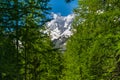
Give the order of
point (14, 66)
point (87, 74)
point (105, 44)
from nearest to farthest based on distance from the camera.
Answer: point (105, 44)
point (14, 66)
point (87, 74)

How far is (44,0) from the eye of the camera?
93.1 ft

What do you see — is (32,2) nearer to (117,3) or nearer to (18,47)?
(18,47)

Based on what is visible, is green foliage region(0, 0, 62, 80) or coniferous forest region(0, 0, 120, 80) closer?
coniferous forest region(0, 0, 120, 80)

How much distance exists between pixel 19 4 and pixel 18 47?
13.1ft

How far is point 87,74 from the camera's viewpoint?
40344 mm

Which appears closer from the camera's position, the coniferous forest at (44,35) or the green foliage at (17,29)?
the coniferous forest at (44,35)

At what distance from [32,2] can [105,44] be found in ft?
46.8

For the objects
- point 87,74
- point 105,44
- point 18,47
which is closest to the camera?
point 105,44

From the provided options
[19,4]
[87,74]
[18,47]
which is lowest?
[87,74]

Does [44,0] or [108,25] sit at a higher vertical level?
[44,0]

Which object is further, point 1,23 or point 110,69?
point 1,23

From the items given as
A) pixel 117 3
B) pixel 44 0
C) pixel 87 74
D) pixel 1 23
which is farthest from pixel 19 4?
pixel 87 74

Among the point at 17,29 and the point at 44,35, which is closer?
the point at 17,29

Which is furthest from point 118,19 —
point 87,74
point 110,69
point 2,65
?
point 87,74
